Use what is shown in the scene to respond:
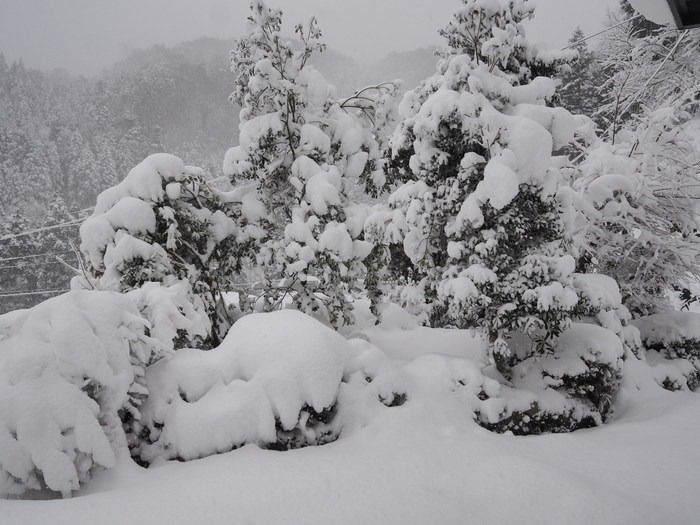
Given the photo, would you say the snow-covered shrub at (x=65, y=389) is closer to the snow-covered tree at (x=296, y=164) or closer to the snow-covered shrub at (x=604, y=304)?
the snow-covered tree at (x=296, y=164)

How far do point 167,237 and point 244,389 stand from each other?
482 cm

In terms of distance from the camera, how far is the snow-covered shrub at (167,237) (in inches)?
287

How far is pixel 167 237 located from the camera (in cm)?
814

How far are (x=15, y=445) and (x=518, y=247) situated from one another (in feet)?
22.2

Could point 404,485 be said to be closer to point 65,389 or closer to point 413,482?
point 413,482

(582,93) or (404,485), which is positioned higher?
(404,485)

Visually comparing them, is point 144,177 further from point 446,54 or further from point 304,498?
point 304,498

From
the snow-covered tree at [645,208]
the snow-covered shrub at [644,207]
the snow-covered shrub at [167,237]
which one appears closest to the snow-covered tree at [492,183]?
the snow-covered shrub at [644,207]

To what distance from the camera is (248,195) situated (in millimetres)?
9352

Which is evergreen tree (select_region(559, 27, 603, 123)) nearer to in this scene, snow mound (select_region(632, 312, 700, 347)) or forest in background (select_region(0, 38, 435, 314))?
snow mound (select_region(632, 312, 700, 347))

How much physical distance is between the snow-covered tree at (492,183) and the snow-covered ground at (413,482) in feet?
6.48

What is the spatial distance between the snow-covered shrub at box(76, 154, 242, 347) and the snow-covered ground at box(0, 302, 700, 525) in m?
2.88

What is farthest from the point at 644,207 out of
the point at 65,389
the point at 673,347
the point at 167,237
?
the point at 65,389

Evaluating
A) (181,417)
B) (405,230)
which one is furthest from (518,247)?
(181,417)
